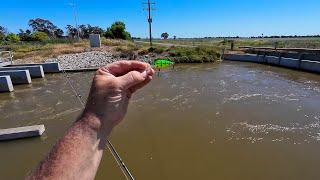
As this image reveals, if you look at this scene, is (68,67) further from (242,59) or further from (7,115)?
(242,59)

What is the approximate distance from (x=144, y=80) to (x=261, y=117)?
32.3 ft

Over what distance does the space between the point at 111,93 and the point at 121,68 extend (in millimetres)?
151

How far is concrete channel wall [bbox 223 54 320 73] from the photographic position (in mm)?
20506

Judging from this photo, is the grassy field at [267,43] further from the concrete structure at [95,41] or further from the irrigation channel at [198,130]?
the irrigation channel at [198,130]

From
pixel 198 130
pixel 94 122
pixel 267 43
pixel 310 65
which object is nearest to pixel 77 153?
pixel 94 122

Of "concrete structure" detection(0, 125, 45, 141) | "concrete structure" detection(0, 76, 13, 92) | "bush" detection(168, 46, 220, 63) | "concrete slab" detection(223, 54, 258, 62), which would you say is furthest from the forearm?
"concrete slab" detection(223, 54, 258, 62)

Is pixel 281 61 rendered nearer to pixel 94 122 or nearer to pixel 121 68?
pixel 121 68

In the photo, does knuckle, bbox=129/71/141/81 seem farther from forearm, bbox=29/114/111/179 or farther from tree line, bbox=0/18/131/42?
tree line, bbox=0/18/131/42

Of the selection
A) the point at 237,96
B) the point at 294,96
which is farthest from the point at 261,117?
the point at 294,96

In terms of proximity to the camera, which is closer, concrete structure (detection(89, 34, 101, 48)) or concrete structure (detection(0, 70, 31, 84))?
concrete structure (detection(0, 70, 31, 84))

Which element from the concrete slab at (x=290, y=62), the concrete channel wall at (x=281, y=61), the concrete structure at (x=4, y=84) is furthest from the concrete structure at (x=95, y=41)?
the concrete slab at (x=290, y=62)

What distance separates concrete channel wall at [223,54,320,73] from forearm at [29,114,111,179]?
2192cm

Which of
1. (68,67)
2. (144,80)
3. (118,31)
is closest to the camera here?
(144,80)

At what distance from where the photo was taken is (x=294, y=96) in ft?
44.4
